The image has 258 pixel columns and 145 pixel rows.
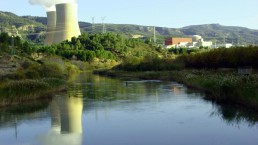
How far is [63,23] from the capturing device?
61344mm

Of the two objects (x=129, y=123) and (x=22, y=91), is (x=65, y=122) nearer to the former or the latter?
(x=129, y=123)

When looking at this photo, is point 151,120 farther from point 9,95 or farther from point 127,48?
point 127,48

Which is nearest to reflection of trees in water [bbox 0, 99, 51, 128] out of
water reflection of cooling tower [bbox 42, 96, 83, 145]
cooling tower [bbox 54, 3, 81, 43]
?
water reflection of cooling tower [bbox 42, 96, 83, 145]

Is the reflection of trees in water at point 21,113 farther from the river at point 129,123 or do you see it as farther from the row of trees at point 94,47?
the row of trees at point 94,47

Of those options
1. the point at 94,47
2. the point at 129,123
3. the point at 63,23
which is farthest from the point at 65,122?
the point at 94,47

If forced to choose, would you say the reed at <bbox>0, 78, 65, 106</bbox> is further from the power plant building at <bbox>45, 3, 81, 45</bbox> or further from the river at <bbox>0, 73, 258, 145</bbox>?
the power plant building at <bbox>45, 3, 81, 45</bbox>

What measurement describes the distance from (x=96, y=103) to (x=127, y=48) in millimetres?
62979

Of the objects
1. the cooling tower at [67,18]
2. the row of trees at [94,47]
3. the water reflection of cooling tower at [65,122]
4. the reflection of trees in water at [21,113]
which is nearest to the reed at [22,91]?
the reflection of trees in water at [21,113]

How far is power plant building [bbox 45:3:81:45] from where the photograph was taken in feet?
195

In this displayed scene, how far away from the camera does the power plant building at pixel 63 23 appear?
59431mm

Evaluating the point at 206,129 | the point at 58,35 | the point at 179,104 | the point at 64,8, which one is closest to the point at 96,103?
the point at 179,104

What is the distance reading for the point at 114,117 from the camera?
56.0ft

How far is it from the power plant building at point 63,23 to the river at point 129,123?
38270 mm

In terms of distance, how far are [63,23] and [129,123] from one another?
47726mm
